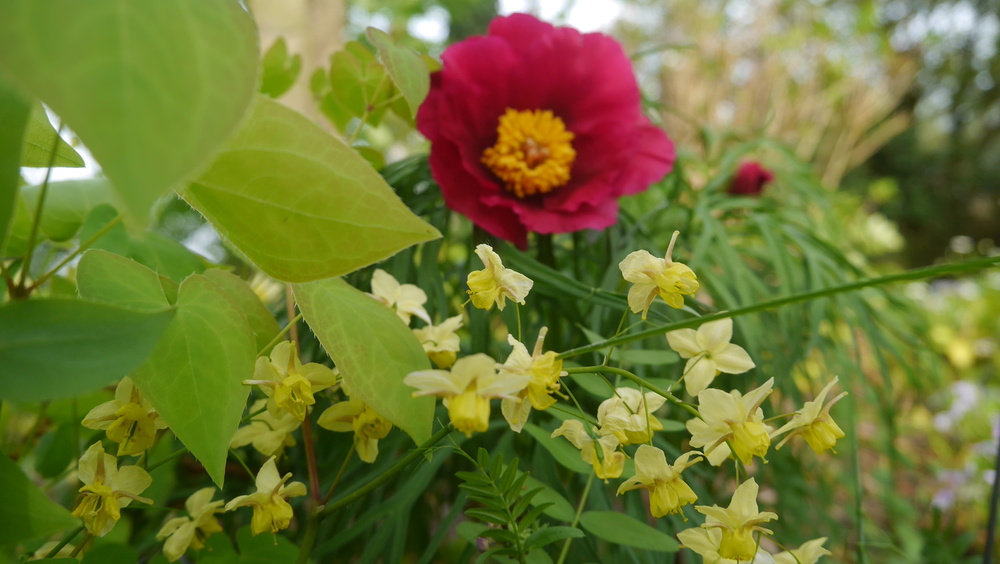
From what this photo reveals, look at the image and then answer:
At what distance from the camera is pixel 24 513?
0.19 metres

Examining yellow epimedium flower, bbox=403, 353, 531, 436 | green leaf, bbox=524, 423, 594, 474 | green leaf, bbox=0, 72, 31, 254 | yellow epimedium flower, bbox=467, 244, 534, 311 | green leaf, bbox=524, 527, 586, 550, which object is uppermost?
green leaf, bbox=0, 72, 31, 254

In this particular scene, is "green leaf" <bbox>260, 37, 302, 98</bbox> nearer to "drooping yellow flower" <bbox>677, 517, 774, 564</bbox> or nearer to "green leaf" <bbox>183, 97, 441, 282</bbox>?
"green leaf" <bbox>183, 97, 441, 282</bbox>

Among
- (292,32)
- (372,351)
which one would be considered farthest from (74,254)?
(292,32)

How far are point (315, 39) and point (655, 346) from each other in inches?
35.3

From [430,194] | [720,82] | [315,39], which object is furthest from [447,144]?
[720,82]

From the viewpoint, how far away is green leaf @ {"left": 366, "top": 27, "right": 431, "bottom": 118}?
30cm

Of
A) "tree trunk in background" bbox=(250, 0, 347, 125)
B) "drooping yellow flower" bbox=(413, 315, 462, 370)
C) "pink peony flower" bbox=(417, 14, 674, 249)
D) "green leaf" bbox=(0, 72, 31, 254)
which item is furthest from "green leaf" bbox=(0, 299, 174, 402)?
"tree trunk in background" bbox=(250, 0, 347, 125)

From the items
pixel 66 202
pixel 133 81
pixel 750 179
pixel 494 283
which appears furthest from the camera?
pixel 750 179

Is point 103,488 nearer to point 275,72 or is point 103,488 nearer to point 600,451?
point 600,451

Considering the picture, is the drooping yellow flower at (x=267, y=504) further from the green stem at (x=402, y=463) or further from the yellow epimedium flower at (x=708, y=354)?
the yellow epimedium flower at (x=708, y=354)

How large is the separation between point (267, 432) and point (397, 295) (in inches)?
3.6

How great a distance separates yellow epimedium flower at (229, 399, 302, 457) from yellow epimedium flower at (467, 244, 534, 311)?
0.37 feet

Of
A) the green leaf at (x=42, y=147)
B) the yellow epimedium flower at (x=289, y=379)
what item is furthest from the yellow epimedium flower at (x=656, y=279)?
the green leaf at (x=42, y=147)

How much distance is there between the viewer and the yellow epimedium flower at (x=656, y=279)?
9.0 inches
